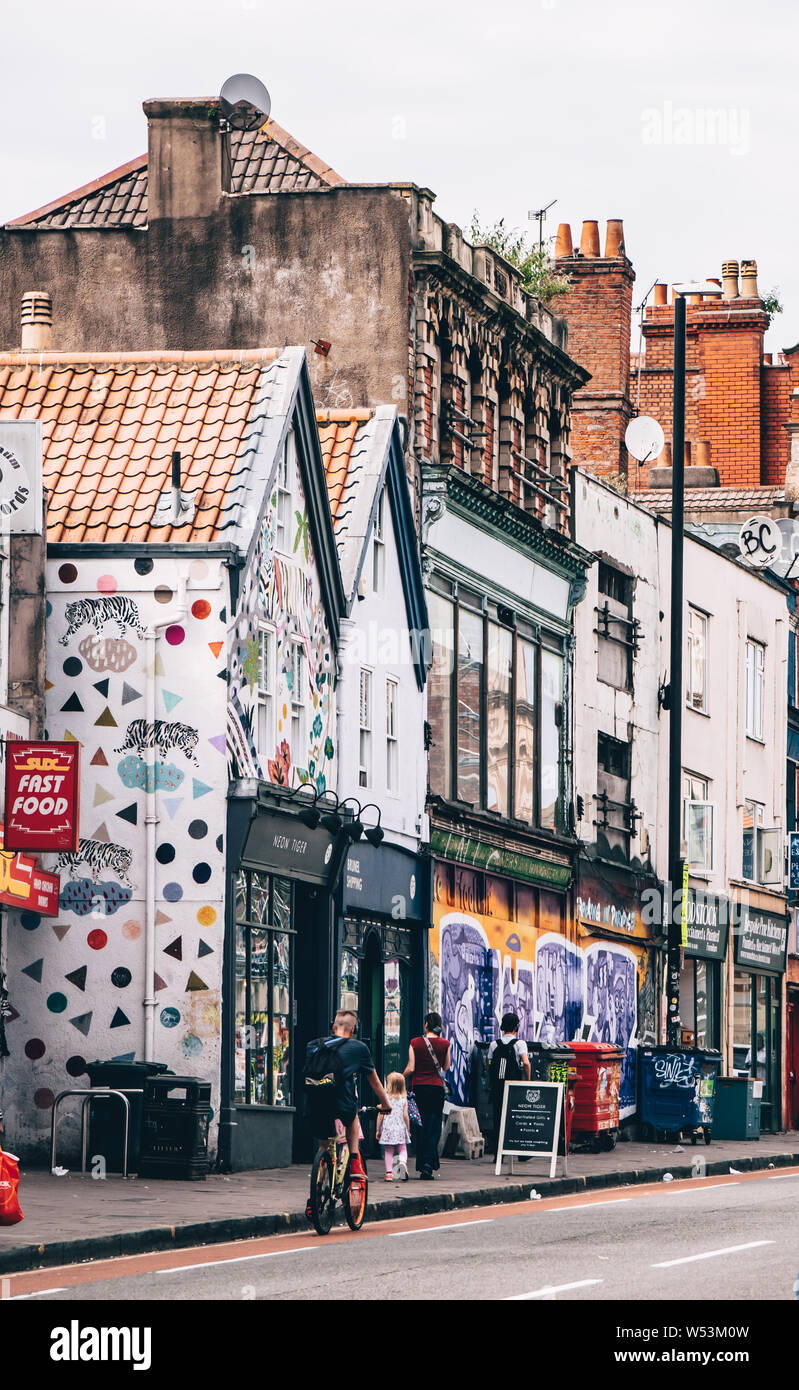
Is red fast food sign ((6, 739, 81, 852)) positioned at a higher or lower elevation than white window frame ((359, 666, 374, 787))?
lower

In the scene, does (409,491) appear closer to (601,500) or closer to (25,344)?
(25,344)

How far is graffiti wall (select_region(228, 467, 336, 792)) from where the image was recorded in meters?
25.9

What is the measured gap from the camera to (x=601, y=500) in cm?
3972

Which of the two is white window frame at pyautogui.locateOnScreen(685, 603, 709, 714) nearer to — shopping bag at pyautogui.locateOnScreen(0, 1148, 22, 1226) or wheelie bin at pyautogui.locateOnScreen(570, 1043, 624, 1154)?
wheelie bin at pyautogui.locateOnScreen(570, 1043, 624, 1154)

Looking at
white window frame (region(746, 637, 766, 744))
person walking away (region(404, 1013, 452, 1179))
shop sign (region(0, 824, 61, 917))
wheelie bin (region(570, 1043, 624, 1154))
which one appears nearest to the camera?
shop sign (region(0, 824, 61, 917))

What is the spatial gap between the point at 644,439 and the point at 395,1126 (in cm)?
1980

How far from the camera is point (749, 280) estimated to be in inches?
2111

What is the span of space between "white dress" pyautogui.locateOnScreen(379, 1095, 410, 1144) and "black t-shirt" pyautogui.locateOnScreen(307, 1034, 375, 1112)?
587 centimetres

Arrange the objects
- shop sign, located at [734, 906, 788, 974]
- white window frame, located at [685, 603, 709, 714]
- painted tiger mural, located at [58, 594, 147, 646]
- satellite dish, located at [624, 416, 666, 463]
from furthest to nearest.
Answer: shop sign, located at [734, 906, 788, 974] → white window frame, located at [685, 603, 709, 714] → satellite dish, located at [624, 416, 666, 463] → painted tiger mural, located at [58, 594, 147, 646]

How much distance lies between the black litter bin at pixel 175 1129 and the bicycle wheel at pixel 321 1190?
16.7ft

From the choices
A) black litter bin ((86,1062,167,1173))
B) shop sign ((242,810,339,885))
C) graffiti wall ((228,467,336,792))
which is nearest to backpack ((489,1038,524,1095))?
shop sign ((242,810,339,885))

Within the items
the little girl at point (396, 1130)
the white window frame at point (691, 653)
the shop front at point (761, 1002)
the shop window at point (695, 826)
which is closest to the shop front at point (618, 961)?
the shop window at point (695, 826)
